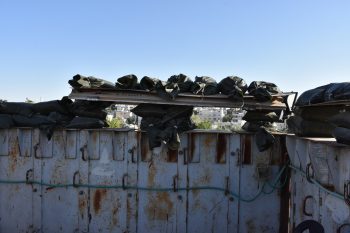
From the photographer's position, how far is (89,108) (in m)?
6.05

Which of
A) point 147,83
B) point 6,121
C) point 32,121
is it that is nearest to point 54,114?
point 32,121

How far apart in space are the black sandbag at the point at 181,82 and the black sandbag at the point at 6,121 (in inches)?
106

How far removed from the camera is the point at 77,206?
5.89 metres

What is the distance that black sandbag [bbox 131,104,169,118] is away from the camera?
5820mm

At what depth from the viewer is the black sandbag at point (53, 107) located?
618cm

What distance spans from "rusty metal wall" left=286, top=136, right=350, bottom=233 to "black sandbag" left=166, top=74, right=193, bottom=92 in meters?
1.77

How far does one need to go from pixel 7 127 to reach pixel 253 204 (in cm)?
417

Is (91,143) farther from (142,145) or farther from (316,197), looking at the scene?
(316,197)

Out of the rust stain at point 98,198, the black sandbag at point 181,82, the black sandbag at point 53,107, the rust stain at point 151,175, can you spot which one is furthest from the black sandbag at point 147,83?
the rust stain at point 98,198

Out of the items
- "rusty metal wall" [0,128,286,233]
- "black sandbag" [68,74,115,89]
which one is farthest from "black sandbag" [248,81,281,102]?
"black sandbag" [68,74,115,89]

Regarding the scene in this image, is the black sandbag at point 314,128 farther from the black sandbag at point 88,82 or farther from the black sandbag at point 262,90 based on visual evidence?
the black sandbag at point 88,82

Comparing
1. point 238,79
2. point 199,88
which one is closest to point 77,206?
point 199,88

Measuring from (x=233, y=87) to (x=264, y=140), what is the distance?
94 centimetres

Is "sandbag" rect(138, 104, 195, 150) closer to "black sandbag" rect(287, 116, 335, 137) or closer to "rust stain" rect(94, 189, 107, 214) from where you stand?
"rust stain" rect(94, 189, 107, 214)
